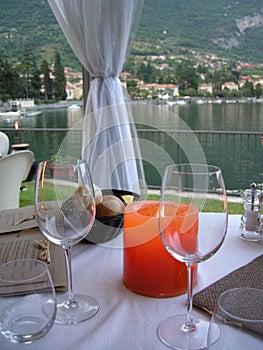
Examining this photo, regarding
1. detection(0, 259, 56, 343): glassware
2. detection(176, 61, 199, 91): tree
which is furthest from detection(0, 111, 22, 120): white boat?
detection(0, 259, 56, 343): glassware

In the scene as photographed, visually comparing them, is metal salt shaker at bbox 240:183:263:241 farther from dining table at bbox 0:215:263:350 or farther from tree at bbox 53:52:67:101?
tree at bbox 53:52:67:101

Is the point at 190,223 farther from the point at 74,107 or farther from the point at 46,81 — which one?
the point at 46,81

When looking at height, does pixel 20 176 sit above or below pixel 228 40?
below

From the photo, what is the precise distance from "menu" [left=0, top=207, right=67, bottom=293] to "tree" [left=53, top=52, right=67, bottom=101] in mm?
3360

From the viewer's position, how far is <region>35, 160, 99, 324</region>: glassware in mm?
648

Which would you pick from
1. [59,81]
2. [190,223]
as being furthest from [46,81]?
[190,223]

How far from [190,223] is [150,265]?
133 millimetres

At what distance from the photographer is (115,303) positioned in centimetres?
66

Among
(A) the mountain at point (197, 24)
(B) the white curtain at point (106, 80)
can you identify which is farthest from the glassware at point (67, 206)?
(A) the mountain at point (197, 24)

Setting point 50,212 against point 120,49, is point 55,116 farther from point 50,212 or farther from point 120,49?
point 50,212

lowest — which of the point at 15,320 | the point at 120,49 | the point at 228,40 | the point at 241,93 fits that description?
the point at 15,320

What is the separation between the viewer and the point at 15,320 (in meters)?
0.55

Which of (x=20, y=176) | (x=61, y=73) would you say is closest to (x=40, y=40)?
(x=61, y=73)

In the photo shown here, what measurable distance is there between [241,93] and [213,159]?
3.04 feet
